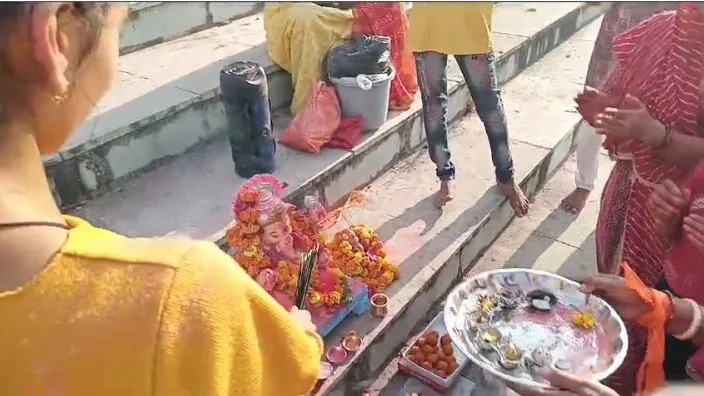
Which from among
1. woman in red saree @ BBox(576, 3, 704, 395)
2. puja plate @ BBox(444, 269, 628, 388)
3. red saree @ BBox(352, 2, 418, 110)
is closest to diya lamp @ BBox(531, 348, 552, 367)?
puja plate @ BBox(444, 269, 628, 388)

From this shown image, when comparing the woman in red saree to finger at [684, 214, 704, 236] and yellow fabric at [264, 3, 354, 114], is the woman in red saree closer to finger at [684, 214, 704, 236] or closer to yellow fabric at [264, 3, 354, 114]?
Answer: finger at [684, 214, 704, 236]

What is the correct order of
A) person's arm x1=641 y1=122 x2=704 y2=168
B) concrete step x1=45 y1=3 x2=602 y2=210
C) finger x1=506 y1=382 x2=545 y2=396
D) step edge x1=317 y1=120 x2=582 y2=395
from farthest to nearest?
1. concrete step x1=45 y1=3 x2=602 y2=210
2. step edge x1=317 y1=120 x2=582 y2=395
3. person's arm x1=641 y1=122 x2=704 y2=168
4. finger x1=506 y1=382 x2=545 y2=396

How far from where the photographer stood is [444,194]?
3.41m

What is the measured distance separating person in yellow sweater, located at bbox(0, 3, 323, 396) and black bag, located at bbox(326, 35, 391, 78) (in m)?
2.80

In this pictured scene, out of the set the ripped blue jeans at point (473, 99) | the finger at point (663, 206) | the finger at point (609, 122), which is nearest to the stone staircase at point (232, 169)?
the ripped blue jeans at point (473, 99)

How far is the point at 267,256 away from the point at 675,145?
142 centimetres

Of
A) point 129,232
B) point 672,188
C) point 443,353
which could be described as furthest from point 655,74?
point 129,232

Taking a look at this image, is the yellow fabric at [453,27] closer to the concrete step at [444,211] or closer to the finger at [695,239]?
the concrete step at [444,211]

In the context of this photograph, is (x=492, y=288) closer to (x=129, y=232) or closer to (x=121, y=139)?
(x=129, y=232)

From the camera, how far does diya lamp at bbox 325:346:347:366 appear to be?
2412mm

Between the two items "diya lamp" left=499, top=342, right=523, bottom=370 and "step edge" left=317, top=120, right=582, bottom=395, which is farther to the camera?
"step edge" left=317, top=120, right=582, bottom=395

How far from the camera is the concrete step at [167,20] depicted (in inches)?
142

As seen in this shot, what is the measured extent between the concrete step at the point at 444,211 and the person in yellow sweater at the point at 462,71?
5.5 inches

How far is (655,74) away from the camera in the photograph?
6.79 ft
